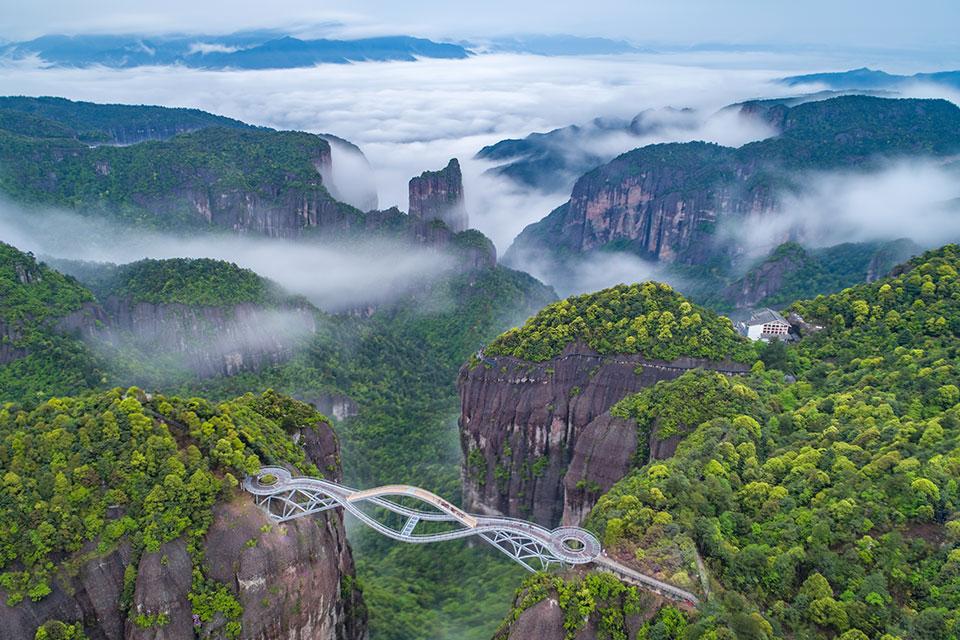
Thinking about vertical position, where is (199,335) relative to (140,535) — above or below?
below

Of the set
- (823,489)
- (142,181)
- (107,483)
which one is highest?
(107,483)

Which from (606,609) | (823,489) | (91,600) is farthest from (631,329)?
→ (91,600)

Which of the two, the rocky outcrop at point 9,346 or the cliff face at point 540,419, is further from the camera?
the rocky outcrop at point 9,346

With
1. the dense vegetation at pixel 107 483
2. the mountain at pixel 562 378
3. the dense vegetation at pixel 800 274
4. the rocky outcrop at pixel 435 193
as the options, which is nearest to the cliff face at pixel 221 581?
the dense vegetation at pixel 107 483

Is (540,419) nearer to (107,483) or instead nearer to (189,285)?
(107,483)

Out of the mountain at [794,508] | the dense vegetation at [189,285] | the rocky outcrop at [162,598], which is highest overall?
the mountain at [794,508]

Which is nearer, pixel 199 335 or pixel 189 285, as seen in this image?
pixel 199 335

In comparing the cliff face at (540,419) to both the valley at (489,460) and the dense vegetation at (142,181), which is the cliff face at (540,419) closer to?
the valley at (489,460)

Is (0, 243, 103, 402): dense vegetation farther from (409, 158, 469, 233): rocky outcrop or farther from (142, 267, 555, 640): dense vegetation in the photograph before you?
(409, 158, 469, 233): rocky outcrop

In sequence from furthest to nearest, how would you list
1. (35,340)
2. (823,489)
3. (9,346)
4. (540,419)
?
1. (35,340)
2. (9,346)
3. (540,419)
4. (823,489)
